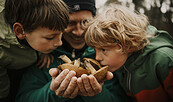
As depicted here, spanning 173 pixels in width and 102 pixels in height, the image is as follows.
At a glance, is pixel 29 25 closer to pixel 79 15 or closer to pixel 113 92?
pixel 79 15

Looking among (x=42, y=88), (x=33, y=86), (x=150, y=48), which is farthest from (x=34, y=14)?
(x=150, y=48)

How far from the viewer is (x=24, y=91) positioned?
6.69 feet

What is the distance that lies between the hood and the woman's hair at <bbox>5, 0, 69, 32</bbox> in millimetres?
998

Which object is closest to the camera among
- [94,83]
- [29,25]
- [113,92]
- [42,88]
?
[94,83]

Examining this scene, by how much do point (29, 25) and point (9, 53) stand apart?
458mm

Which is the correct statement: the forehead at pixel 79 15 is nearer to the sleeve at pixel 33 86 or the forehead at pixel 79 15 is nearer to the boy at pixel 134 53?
the boy at pixel 134 53

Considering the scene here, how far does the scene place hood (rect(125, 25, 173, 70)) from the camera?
70.3 inches

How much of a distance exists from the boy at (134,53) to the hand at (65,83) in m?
0.47

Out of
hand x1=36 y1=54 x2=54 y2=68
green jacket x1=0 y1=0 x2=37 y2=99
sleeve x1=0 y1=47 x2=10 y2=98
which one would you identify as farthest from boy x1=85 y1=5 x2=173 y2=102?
sleeve x1=0 y1=47 x2=10 y2=98

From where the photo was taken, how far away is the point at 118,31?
1623 mm

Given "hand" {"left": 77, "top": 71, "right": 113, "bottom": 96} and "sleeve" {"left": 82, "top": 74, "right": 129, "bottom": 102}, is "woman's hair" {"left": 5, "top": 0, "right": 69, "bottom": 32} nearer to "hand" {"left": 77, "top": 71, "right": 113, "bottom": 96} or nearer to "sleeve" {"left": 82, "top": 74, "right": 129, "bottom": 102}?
"hand" {"left": 77, "top": 71, "right": 113, "bottom": 96}

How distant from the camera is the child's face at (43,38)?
1.60 meters

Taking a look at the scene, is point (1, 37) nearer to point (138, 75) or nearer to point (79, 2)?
point (79, 2)

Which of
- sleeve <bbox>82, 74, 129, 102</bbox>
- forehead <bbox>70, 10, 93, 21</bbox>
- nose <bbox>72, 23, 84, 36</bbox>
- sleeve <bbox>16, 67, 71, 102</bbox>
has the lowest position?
sleeve <bbox>82, 74, 129, 102</bbox>
